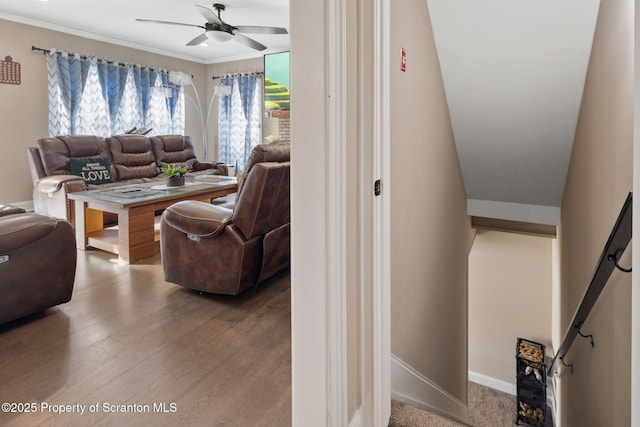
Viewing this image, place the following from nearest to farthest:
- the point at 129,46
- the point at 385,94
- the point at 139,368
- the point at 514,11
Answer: the point at 385,94 < the point at 139,368 < the point at 514,11 < the point at 129,46

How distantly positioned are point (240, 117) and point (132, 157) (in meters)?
2.24

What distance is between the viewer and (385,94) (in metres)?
1.29

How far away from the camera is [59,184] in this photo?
13.1 feet

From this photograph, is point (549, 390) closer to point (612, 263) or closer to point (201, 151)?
point (612, 263)

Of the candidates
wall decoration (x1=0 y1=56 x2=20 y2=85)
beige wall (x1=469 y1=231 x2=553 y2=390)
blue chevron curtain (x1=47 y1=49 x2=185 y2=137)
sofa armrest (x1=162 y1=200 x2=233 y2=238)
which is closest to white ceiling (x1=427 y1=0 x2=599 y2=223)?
beige wall (x1=469 y1=231 x2=553 y2=390)

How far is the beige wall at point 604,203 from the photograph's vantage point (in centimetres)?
144

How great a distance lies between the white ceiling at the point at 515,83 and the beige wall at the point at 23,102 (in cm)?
537

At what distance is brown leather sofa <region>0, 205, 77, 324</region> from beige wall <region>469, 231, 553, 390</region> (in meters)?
4.35

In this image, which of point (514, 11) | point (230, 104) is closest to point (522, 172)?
point (514, 11)

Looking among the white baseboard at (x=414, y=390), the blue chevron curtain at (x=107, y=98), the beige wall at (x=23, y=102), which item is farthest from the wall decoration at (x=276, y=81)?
the white baseboard at (x=414, y=390)

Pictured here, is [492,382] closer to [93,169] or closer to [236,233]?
[236,233]

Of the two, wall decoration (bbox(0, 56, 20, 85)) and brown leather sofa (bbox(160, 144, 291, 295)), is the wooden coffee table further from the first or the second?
wall decoration (bbox(0, 56, 20, 85))

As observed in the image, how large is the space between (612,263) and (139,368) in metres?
1.98

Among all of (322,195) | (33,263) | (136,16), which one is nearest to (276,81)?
(136,16)
